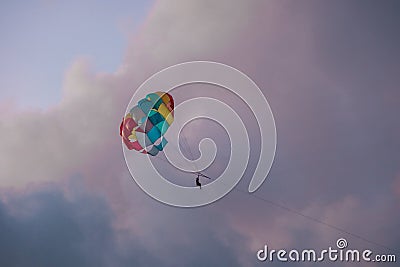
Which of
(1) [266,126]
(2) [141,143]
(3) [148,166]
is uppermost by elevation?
(1) [266,126]

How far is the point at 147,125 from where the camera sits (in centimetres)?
3894

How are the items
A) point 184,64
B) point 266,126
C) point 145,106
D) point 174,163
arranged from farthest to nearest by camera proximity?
1. point 266,126
2. point 184,64
3. point 174,163
4. point 145,106

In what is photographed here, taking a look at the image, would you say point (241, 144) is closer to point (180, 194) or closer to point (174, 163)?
point (174, 163)

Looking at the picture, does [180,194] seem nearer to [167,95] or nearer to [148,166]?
[148,166]

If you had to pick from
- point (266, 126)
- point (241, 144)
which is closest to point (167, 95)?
point (241, 144)

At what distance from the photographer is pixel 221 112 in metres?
45.9

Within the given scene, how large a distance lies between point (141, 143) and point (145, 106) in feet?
10.4

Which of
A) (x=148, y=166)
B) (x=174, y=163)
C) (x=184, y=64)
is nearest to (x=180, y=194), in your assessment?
(x=148, y=166)

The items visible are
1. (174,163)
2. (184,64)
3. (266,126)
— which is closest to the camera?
(174,163)

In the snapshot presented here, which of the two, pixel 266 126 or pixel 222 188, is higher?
pixel 266 126

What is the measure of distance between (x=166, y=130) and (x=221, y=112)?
306 inches

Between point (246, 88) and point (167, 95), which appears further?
point (246, 88)

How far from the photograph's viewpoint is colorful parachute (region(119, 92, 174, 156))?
38.9 metres

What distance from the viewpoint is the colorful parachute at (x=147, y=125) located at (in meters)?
38.9
